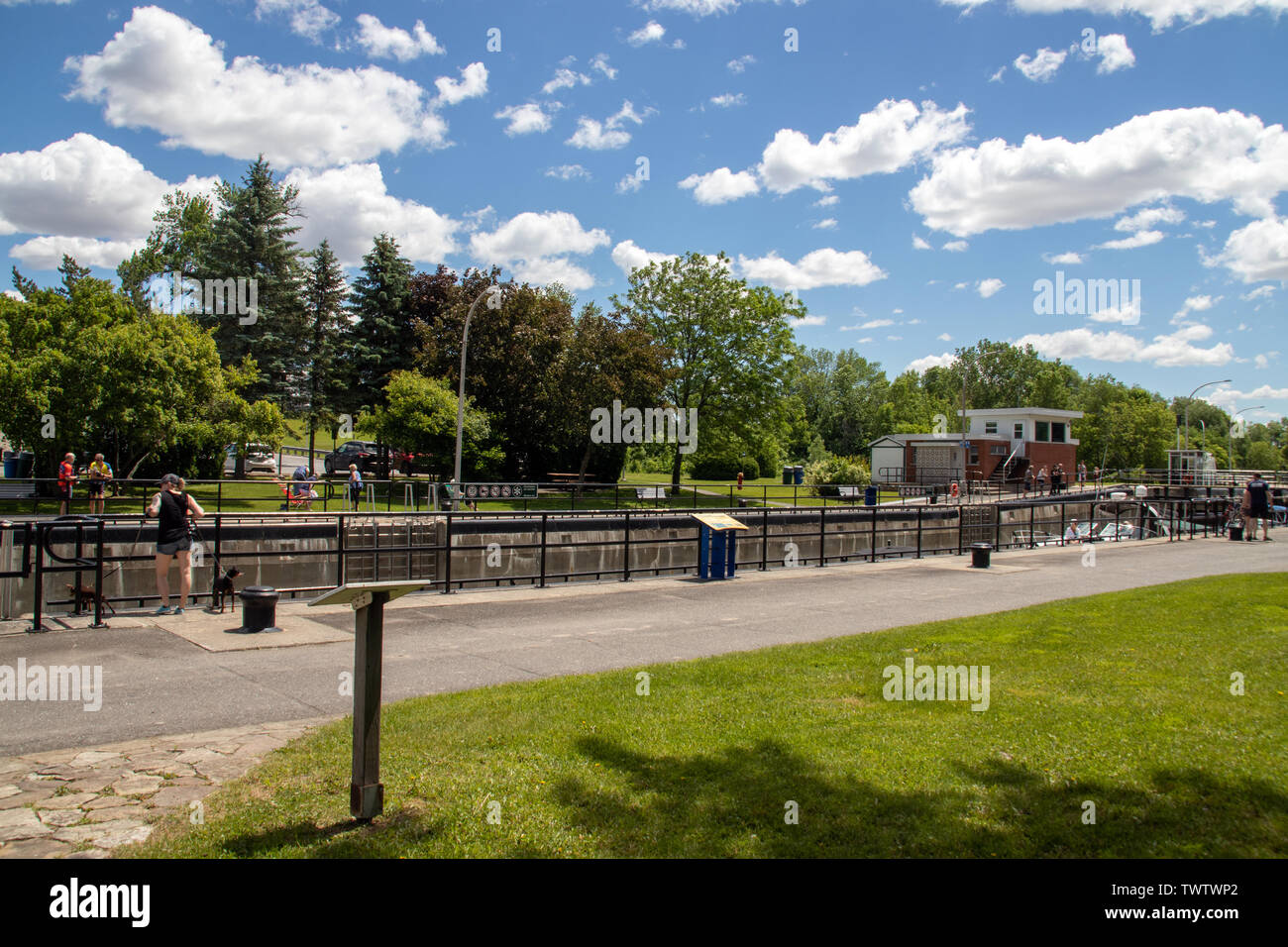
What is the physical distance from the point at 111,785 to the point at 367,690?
1.97m

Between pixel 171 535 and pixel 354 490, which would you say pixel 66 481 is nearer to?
pixel 354 490

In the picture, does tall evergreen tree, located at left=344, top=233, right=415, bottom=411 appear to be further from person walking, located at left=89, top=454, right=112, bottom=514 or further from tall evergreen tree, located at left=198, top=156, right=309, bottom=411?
person walking, located at left=89, top=454, right=112, bottom=514

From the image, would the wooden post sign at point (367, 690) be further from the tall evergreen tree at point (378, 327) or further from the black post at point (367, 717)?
the tall evergreen tree at point (378, 327)

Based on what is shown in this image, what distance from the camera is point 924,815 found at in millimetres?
4426

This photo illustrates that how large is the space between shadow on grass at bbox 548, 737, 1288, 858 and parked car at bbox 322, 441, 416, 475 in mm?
34677

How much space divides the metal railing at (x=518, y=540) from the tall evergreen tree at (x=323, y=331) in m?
24.4

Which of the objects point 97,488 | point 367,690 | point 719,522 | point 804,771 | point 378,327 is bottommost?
point 804,771

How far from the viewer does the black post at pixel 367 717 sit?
449 cm

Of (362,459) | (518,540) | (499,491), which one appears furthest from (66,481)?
(362,459)

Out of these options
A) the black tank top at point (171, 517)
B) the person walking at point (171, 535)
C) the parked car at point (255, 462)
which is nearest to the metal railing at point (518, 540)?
the person walking at point (171, 535)

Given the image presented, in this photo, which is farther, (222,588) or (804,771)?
(222,588)

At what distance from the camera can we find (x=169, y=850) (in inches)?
161
